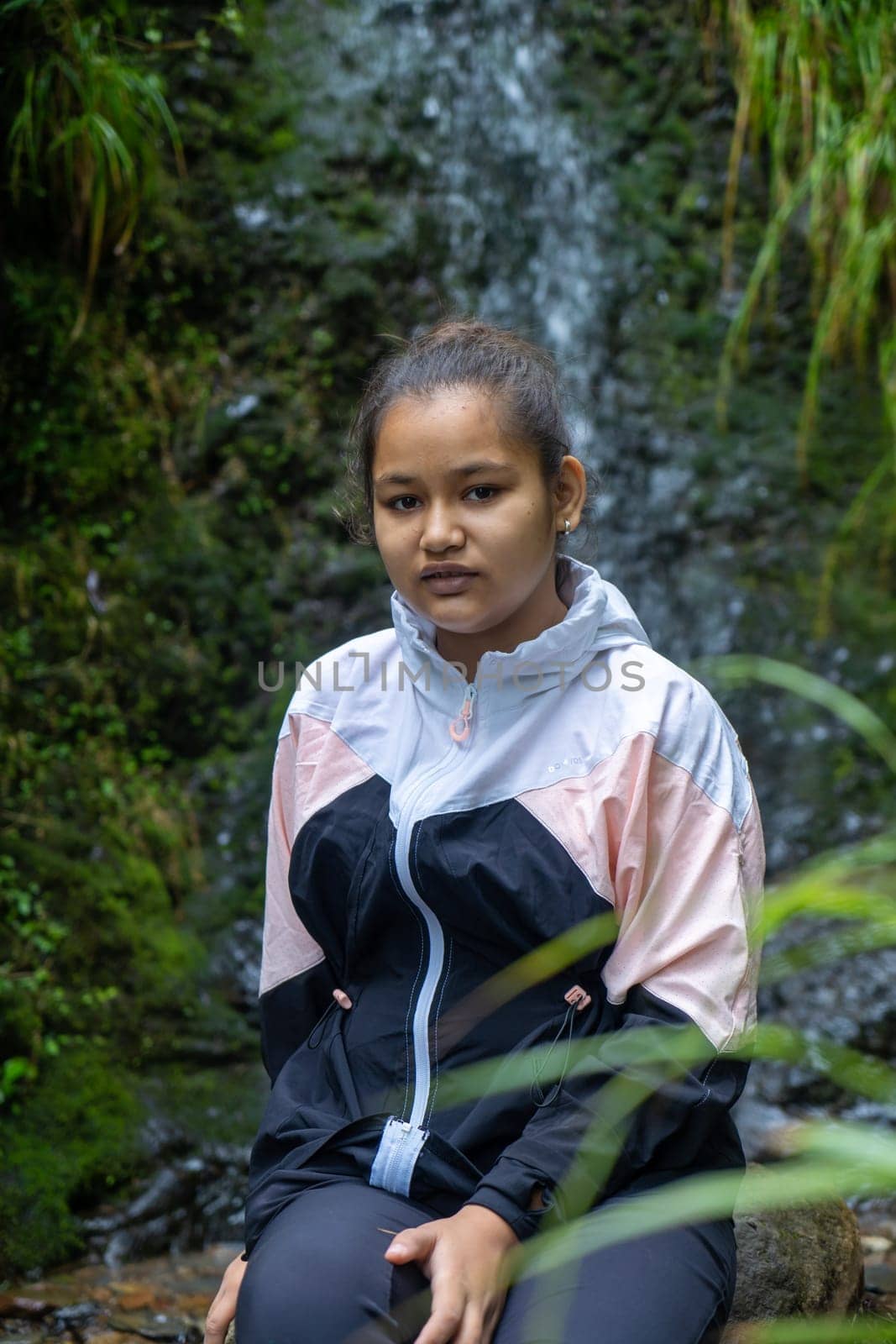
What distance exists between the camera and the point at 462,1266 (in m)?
1.38

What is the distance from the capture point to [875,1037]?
11.6 ft

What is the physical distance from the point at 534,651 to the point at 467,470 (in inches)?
10.2

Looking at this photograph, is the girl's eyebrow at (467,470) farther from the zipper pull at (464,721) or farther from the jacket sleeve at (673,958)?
the jacket sleeve at (673,958)

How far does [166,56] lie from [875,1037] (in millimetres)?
4044

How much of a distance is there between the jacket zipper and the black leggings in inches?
2.7

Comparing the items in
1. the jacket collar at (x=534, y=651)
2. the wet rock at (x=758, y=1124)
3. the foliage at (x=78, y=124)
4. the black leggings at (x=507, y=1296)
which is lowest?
the wet rock at (x=758, y=1124)

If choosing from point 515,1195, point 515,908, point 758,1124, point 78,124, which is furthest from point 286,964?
point 78,124

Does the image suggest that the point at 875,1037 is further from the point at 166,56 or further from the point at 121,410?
the point at 166,56

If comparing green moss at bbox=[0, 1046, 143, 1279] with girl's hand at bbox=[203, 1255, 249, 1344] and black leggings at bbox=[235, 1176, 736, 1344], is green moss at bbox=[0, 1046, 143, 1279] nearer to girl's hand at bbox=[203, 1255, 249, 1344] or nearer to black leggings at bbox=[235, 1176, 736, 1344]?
girl's hand at bbox=[203, 1255, 249, 1344]

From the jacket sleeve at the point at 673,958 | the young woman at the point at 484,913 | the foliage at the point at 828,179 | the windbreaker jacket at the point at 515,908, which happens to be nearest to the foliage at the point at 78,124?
the foliage at the point at 828,179

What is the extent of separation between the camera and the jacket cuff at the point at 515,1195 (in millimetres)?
1443

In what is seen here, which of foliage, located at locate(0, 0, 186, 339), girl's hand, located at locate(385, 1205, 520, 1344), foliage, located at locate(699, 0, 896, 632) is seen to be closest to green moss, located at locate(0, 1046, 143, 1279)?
girl's hand, located at locate(385, 1205, 520, 1344)

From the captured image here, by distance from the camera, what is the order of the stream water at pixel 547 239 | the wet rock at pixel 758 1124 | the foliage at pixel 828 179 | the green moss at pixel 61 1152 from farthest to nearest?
the stream water at pixel 547 239 < the foliage at pixel 828 179 < the wet rock at pixel 758 1124 < the green moss at pixel 61 1152

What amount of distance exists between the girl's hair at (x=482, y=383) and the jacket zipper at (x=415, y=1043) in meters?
0.42
